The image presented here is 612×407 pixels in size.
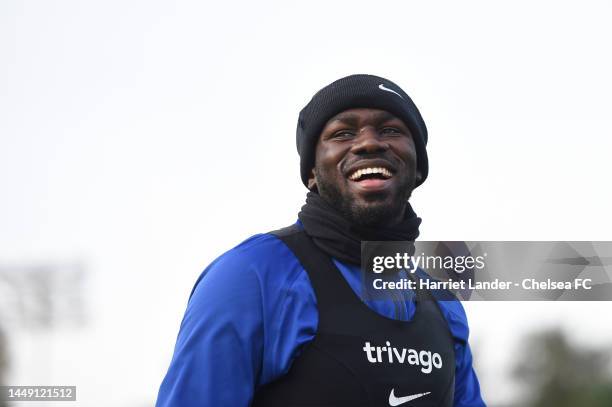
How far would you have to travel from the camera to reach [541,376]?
48.2 m

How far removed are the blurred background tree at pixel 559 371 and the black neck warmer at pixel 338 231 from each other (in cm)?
3905

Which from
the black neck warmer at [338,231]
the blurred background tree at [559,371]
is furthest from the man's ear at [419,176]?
the blurred background tree at [559,371]

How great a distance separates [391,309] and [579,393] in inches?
1660

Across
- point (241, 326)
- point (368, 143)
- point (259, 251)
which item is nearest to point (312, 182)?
point (368, 143)

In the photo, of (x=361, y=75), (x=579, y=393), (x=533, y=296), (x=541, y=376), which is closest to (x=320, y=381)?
(x=361, y=75)

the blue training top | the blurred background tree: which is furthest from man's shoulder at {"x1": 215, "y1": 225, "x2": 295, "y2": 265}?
the blurred background tree

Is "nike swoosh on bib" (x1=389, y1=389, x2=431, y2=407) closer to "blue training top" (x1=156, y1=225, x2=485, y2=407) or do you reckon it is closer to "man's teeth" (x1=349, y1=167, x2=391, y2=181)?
"blue training top" (x1=156, y1=225, x2=485, y2=407)

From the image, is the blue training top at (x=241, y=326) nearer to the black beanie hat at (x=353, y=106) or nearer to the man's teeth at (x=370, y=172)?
the man's teeth at (x=370, y=172)

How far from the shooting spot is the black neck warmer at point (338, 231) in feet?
10.7

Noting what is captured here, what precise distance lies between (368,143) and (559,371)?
48464mm

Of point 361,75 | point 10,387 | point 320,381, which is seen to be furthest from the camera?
point 10,387

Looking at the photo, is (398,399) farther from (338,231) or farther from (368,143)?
(368,143)

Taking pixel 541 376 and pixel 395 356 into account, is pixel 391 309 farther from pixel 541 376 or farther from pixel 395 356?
pixel 541 376

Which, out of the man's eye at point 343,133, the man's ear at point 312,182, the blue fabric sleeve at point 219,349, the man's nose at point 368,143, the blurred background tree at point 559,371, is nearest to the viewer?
the blue fabric sleeve at point 219,349
